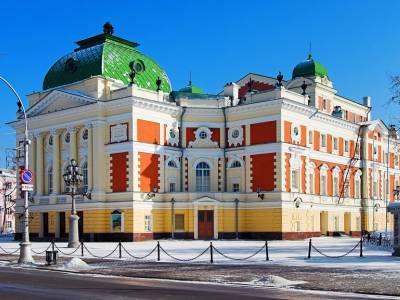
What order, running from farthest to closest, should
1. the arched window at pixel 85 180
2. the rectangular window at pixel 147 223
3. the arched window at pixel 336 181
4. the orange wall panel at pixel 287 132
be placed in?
1. the arched window at pixel 336 181
2. the arched window at pixel 85 180
3. the orange wall panel at pixel 287 132
4. the rectangular window at pixel 147 223

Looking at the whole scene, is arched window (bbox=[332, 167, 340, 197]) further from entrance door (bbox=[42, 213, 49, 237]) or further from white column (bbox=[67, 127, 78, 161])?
entrance door (bbox=[42, 213, 49, 237])

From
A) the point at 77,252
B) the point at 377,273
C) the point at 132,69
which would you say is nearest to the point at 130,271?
the point at 377,273

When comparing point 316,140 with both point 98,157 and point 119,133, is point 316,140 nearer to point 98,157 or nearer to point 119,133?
point 119,133

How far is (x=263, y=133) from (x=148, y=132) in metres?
10.4

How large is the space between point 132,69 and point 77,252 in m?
26.1

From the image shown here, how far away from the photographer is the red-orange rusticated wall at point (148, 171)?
5334cm

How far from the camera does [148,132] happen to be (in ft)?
179

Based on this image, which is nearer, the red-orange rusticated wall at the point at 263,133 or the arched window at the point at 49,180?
the red-orange rusticated wall at the point at 263,133

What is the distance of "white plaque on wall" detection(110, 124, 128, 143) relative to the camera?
53156 millimetres

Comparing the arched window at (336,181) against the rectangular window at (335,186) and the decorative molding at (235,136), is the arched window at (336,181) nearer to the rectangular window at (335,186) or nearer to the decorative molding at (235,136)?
the rectangular window at (335,186)

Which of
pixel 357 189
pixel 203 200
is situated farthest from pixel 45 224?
pixel 357 189

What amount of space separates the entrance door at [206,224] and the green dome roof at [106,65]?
13.8 metres

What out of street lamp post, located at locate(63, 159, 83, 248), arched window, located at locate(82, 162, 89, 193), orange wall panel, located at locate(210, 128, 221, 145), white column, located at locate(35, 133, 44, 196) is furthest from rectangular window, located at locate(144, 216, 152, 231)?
white column, located at locate(35, 133, 44, 196)

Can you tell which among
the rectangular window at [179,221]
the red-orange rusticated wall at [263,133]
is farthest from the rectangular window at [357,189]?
the rectangular window at [179,221]
